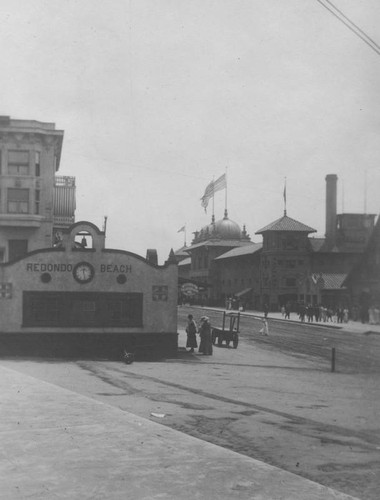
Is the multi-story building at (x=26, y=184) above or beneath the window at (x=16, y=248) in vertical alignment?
above

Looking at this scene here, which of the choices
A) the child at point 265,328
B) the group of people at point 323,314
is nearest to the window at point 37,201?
the child at point 265,328

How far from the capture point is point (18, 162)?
119 feet

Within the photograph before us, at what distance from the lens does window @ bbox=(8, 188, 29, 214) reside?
36.2m

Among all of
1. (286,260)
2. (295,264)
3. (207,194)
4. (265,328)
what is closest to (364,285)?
(207,194)

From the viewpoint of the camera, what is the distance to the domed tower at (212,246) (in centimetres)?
9675

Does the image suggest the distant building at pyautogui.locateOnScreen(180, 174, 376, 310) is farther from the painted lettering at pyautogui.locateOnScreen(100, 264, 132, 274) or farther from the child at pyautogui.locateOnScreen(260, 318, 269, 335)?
the painted lettering at pyautogui.locateOnScreen(100, 264, 132, 274)

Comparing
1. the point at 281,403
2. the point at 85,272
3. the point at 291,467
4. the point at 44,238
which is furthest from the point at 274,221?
the point at 291,467

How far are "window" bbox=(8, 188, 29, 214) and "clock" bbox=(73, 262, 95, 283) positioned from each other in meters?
11.6

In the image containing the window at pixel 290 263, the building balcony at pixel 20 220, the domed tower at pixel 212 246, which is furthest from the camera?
the domed tower at pixel 212 246

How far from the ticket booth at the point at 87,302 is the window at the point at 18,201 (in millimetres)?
11069

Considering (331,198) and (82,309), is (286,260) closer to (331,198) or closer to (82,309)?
(331,198)

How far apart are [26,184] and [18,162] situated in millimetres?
1366

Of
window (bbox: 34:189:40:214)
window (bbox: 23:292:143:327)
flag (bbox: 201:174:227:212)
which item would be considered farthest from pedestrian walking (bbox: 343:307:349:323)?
window (bbox: 23:292:143:327)

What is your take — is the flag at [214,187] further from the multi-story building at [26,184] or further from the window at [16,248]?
Answer: the window at [16,248]
